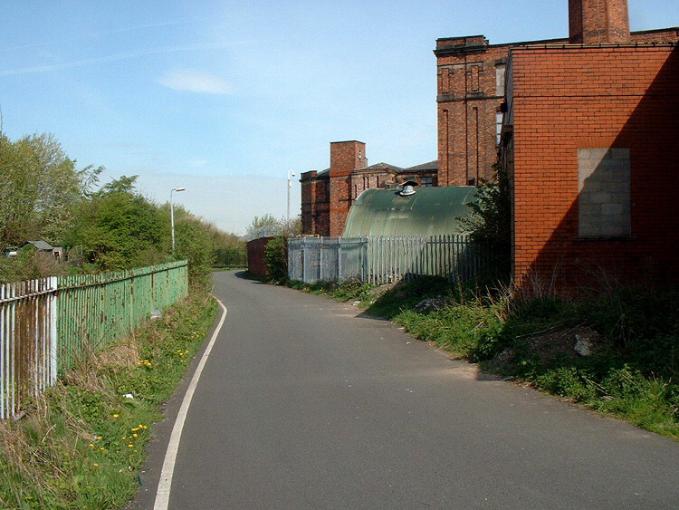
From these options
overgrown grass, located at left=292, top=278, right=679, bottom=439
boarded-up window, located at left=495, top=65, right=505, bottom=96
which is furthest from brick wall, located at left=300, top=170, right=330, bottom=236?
overgrown grass, located at left=292, top=278, right=679, bottom=439

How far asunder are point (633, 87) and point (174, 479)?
40.8 ft

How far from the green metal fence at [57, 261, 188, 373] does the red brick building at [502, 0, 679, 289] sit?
25.5ft

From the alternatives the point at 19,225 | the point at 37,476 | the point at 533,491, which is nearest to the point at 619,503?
the point at 533,491

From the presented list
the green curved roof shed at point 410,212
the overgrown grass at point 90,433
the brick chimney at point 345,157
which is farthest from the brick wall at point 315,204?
the overgrown grass at point 90,433

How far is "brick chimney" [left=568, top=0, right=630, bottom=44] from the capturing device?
2148 centimetres

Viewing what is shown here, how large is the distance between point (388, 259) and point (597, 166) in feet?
49.0

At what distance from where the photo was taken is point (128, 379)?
10391 mm

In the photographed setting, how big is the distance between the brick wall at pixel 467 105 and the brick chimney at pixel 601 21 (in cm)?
1681

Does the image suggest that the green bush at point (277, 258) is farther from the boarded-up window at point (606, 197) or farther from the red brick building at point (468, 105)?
the boarded-up window at point (606, 197)

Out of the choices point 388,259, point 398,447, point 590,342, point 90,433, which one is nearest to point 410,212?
point 388,259

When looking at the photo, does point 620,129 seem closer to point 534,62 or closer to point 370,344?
point 534,62

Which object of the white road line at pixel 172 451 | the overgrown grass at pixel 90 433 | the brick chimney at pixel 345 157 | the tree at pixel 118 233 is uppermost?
the brick chimney at pixel 345 157

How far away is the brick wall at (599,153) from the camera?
14930 mm

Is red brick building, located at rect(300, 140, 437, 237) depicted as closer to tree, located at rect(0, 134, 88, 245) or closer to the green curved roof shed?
the green curved roof shed
